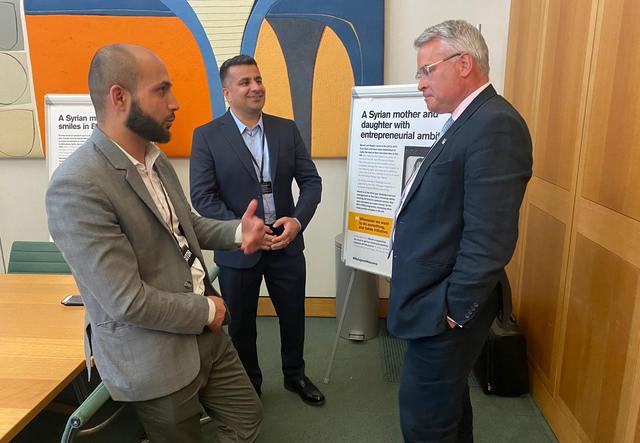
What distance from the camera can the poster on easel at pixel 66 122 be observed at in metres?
2.98

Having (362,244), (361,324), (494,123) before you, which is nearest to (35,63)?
(362,244)

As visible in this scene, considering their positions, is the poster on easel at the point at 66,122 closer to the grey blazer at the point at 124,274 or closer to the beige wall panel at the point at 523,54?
the grey blazer at the point at 124,274

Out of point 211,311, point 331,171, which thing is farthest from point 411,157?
point 211,311

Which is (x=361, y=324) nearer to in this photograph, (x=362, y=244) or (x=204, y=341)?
(x=362, y=244)

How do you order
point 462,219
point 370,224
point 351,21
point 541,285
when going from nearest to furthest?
point 462,219
point 541,285
point 370,224
point 351,21

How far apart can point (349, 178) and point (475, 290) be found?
1.22 metres


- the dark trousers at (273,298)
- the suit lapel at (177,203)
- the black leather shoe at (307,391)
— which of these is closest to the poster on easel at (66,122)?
the dark trousers at (273,298)

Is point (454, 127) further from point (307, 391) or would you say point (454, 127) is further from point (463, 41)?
point (307, 391)

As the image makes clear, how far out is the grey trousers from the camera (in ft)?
4.36

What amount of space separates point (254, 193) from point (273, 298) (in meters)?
0.59

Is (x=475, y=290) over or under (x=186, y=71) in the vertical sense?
under

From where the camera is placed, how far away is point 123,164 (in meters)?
1.21

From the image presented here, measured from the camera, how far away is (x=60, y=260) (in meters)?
2.38

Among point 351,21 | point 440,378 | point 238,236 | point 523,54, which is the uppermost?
point 351,21
